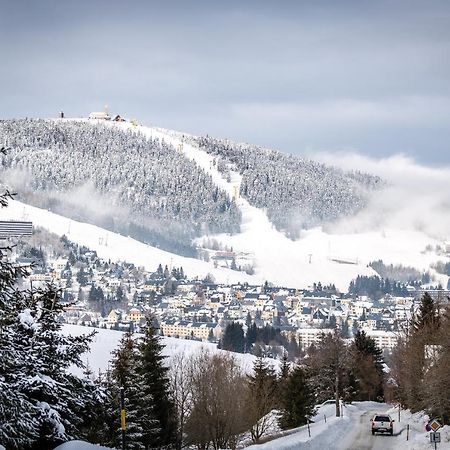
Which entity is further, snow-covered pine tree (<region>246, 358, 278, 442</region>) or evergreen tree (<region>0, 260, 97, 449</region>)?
snow-covered pine tree (<region>246, 358, 278, 442</region>)

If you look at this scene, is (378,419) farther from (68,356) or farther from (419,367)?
(68,356)

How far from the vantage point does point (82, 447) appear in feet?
51.5

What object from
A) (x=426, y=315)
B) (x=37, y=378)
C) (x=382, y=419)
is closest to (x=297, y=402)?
(x=382, y=419)

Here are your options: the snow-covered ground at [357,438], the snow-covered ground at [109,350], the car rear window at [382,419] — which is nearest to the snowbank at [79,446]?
the snow-covered ground at [357,438]

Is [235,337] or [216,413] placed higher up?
[216,413]

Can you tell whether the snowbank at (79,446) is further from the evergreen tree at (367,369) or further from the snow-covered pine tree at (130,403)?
the evergreen tree at (367,369)

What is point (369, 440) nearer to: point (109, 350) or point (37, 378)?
point (37, 378)

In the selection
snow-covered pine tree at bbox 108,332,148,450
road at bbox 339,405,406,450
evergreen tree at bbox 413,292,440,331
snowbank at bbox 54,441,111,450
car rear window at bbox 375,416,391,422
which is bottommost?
road at bbox 339,405,406,450

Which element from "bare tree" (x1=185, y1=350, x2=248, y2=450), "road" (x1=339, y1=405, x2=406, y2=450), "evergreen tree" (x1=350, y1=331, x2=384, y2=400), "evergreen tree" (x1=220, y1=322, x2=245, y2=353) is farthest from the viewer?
"evergreen tree" (x1=220, y1=322, x2=245, y2=353)

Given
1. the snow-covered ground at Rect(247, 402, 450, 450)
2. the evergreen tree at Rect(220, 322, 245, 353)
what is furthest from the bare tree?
the evergreen tree at Rect(220, 322, 245, 353)

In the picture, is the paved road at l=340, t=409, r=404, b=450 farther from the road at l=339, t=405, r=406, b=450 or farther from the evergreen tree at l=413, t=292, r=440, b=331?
the evergreen tree at l=413, t=292, r=440, b=331

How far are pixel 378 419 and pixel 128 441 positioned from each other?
50.4 feet

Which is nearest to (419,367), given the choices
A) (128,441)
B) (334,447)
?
(334,447)

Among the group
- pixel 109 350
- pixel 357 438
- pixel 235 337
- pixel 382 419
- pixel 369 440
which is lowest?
pixel 235 337
